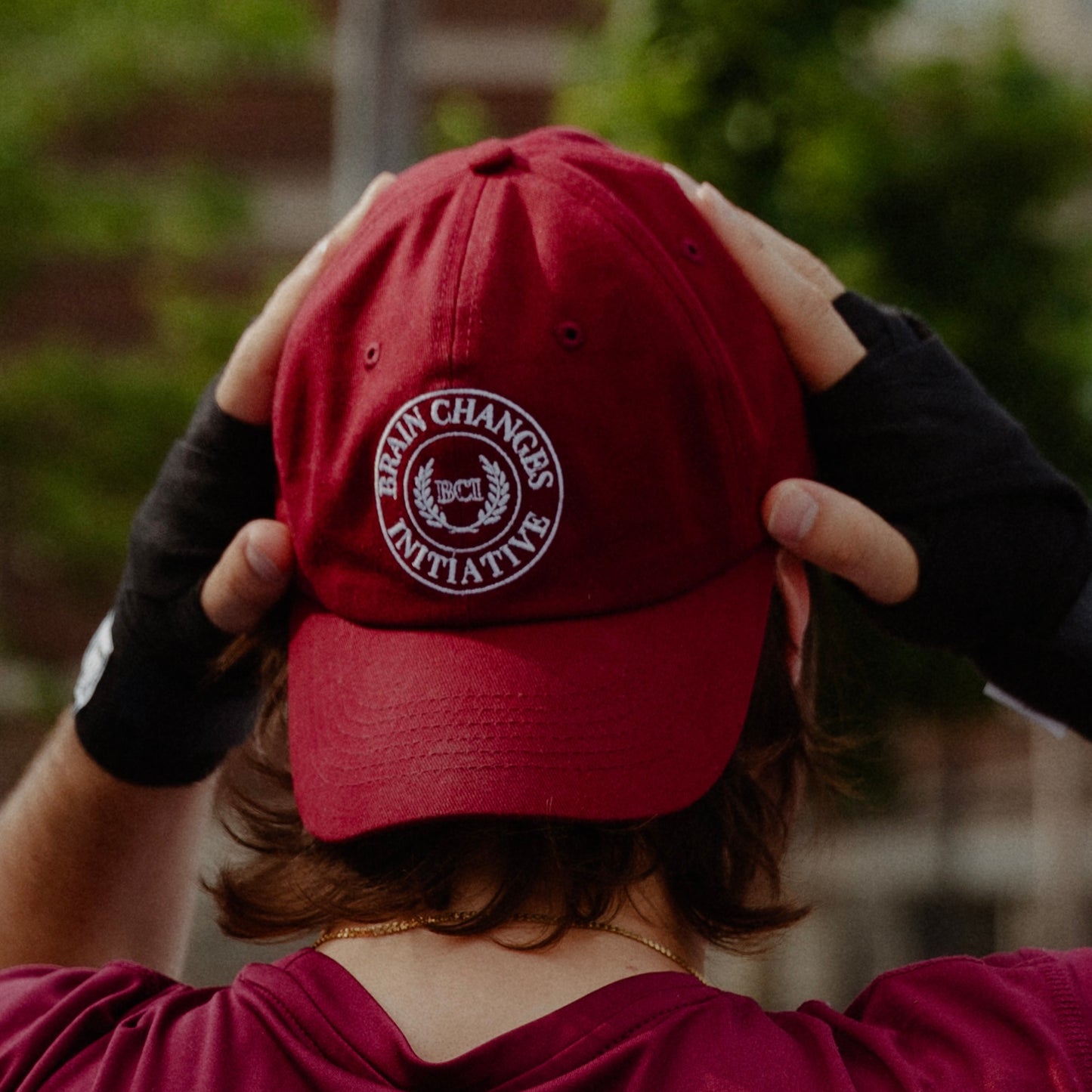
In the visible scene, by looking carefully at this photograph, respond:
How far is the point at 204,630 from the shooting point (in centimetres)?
200

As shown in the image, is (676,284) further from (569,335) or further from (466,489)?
(466,489)

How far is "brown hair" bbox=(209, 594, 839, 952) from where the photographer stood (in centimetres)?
161

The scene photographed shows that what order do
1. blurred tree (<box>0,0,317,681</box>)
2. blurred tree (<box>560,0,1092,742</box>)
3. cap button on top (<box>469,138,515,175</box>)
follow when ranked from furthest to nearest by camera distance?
1. blurred tree (<box>0,0,317,681</box>)
2. blurred tree (<box>560,0,1092,742</box>)
3. cap button on top (<box>469,138,515,175</box>)

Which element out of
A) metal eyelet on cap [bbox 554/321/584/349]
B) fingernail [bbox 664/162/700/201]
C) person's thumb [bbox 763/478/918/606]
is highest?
fingernail [bbox 664/162/700/201]

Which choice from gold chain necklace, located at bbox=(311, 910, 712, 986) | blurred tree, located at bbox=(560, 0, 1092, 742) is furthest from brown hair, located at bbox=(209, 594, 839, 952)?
blurred tree, located at bbox=(560, 0, 1092, 742)

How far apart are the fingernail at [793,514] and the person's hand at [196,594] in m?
0.63

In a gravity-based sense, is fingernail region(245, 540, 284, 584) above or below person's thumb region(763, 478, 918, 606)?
below

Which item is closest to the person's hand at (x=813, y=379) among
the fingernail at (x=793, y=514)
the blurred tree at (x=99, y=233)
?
the fingernail at (x=793, y=514)

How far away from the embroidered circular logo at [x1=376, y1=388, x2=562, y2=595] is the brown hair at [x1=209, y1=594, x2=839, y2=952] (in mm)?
285

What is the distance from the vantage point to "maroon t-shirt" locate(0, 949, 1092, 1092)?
1422 millimetres

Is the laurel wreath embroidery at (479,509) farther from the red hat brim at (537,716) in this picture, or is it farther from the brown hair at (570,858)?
the brown hair at (570,858)

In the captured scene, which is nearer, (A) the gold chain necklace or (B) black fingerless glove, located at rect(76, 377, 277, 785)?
(A) the gold chain necklace

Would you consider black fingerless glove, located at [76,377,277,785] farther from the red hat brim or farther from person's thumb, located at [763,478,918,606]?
person's thumb, located at [763,478,918,606]

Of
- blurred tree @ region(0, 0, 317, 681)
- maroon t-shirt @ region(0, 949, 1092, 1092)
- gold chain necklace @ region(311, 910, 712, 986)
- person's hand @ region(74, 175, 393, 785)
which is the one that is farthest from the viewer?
blurred tree @ region(0, 0, 317, 681)
